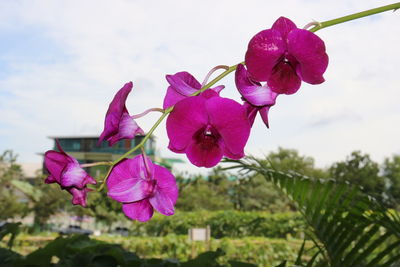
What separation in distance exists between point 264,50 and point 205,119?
0.08 m

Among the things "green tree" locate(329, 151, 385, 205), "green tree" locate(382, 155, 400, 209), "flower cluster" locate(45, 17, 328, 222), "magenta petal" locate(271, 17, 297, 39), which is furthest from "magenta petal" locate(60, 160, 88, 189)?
"green tree" locate(382, 155, 400, 209)

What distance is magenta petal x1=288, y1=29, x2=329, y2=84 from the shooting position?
0.39m

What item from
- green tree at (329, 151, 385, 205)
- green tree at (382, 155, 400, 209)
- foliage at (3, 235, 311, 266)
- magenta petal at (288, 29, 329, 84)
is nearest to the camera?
magenta petal at (288, 29, 329, 84)

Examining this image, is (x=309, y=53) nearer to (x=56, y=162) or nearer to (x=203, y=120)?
(x=203, y=120)

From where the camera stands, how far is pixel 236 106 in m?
0.41

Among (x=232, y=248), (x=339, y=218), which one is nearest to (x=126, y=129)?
(x=339, y=218)

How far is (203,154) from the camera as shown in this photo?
45cm

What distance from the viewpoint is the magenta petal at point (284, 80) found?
44 centimetres

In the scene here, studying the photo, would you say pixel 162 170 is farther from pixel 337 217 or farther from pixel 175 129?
pixel 337 217

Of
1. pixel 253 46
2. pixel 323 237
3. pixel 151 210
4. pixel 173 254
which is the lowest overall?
pixel 173 254

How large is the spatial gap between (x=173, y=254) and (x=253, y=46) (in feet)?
30.8

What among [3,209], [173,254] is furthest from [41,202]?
[173,254]

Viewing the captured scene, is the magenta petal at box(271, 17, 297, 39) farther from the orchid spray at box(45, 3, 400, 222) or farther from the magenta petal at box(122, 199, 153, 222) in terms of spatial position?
the magenta petal at box(122, 199, 153, 222)

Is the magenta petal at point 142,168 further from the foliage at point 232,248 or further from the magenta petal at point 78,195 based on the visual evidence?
the foliage at point 232,248
